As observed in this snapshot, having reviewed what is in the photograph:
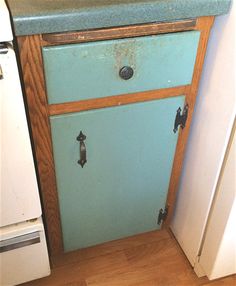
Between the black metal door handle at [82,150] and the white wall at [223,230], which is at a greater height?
the black metal door handle at [82,150]

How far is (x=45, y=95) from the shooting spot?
0.74 metres

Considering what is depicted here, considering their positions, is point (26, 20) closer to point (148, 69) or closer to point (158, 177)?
point (148, 69)

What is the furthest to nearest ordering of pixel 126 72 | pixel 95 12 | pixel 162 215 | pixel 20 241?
1. pixel 162 215
2. pixel 20 241
3. pixel 126 72
4. pixel 95 12

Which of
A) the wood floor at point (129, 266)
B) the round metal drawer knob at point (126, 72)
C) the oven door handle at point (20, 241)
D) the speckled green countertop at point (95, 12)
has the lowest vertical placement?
the wood floor at point (129, 266)

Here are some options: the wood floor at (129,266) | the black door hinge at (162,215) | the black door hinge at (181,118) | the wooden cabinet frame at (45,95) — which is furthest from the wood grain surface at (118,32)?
the wood floor at (129,266)

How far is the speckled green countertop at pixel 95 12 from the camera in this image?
631 mm

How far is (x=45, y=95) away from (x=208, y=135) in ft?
1.50

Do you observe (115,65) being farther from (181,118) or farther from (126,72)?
(181,118)

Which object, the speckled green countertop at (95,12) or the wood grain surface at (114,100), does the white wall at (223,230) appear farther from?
the speckled green countertop at (95,12)

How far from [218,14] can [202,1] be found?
6cm

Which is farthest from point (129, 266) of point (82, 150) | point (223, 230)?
point (82, 150)

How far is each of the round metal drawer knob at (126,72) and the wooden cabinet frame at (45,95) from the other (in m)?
0.06

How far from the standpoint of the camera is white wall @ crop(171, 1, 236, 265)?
31.5 inches

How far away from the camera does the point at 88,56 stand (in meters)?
0.71
